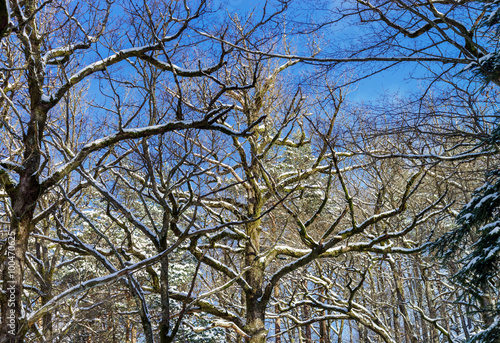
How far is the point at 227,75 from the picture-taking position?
27.5 ft

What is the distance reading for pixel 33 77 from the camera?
440 cm

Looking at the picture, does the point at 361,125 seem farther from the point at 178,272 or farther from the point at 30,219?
the point at 178,272

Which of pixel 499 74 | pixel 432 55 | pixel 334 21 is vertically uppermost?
pixel 334 21

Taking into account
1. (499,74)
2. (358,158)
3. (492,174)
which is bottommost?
(492,174)

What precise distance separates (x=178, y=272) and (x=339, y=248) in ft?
35.5

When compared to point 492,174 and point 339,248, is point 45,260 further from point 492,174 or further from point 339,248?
point 492,174

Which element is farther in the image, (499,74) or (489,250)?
(489,250)

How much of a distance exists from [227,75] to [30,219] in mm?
5525

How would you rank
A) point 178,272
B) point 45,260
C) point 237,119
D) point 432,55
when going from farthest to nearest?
point 178,272, point 237,119, point 45,260, point 432,55

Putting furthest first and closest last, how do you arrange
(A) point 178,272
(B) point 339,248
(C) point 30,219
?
(A) point 178,272 → (B) point 339,248 → (C) point 30,219

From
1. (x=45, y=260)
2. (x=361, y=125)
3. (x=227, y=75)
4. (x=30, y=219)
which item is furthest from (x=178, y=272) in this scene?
(x=361, y=125)

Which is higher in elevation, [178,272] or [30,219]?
[178,272]

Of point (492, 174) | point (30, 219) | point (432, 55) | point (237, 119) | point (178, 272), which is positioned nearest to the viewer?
point (432, 55)

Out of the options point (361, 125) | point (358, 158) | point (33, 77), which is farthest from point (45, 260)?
point (358, 158)
